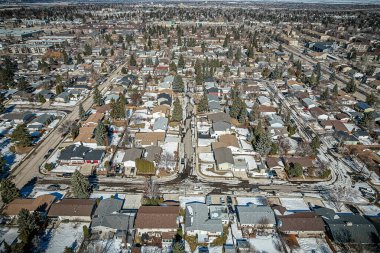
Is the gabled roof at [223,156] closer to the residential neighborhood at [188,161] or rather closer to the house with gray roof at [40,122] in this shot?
the residential neighborhood at [188,161]

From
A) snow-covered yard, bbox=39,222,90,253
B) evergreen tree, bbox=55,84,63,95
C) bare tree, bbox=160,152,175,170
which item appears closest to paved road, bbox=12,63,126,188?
snow-covered yard, bbox=39,222,90,253

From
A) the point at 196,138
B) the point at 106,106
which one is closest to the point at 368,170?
the point at 196,138

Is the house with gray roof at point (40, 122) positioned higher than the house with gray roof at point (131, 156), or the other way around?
the house with gray roof at point (40, 122)

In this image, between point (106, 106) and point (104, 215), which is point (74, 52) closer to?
point (106, 106)

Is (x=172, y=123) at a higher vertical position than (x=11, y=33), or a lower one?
lower

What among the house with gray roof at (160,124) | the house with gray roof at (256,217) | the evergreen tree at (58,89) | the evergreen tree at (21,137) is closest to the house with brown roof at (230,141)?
the house with gray roof at (160,124)

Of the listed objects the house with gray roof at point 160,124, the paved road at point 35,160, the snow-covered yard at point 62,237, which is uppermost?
the house with gray roof at point 160,124
